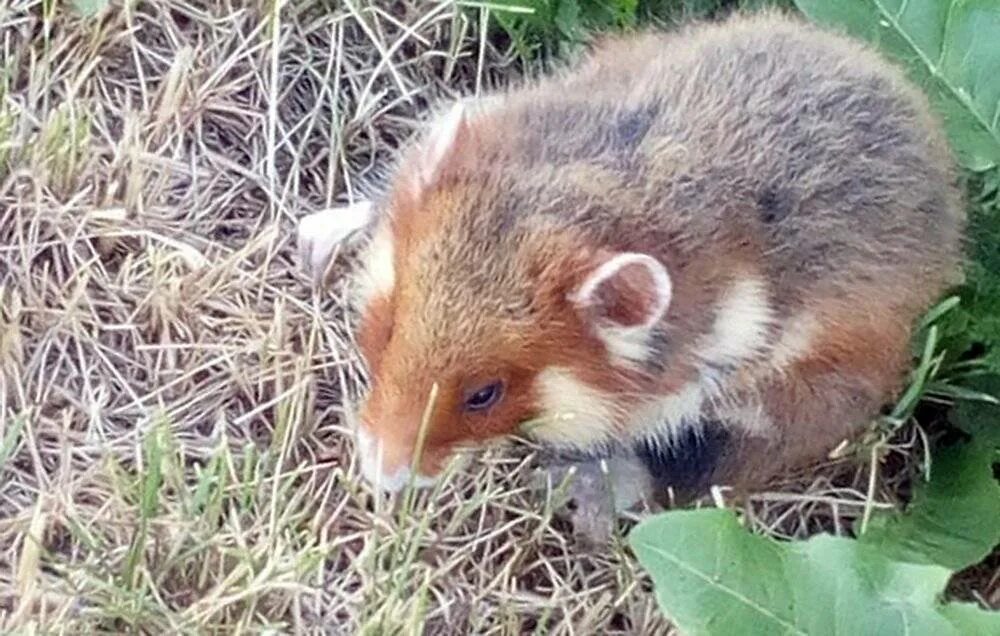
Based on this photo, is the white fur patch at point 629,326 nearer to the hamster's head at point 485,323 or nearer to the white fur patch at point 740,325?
the hamster's head at point 485,323

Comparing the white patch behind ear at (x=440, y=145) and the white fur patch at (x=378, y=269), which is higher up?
the white patch behind ear at (x=440, y=145)

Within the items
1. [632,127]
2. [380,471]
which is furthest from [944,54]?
[380,471]

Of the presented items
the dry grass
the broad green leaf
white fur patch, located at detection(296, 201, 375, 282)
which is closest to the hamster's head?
the dry grass

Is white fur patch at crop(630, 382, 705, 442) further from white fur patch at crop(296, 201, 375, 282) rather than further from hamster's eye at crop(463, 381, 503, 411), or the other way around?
white fur patch at crop(296, 201, 375, 282)

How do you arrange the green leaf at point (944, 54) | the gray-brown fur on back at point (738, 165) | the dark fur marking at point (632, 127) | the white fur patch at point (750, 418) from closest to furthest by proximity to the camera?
the gray-brown fur on back at point (738, 165)
the dark fur marking at point (632, 127)
the white fur patch at point (750, 418)
the green leaf at point (944, 54)

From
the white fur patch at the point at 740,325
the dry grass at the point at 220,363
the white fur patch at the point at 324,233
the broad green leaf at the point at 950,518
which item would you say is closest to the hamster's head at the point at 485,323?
the white fur patch at the point at 740,325

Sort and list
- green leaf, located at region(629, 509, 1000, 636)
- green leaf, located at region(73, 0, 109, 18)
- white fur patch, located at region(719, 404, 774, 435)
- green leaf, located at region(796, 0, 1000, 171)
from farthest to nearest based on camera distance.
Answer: green leaf, located at region(73, 0, 109, 18) < green leaf, located at region(796, 0, 1000, 171) < white fur patch, located at region(719, 404, 774, 435) < green leaf, located at region(629, 509, 1000, 636)

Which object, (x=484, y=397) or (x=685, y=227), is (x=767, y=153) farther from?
(x=484, y=397)
